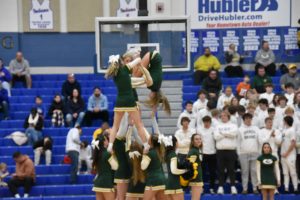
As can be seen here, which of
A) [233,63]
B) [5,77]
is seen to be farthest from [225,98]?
[5,77]

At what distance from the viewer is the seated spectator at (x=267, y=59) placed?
22969 millimetres

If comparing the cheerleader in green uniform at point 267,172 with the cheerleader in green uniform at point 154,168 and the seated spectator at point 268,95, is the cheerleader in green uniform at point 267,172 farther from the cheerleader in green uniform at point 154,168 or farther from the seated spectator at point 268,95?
the cheerleader in green uniform at point 154,168

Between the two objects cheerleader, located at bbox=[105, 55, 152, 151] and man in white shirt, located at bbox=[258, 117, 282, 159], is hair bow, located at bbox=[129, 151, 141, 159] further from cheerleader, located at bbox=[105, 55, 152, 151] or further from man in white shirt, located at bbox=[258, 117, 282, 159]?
man in white shirt, located at bbox=[258, 117, 282, 159]

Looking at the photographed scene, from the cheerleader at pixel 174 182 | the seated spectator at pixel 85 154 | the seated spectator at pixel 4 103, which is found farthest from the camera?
the seated spectator at pixel 4 103

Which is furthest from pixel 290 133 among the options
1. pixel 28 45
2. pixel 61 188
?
pixel 28 45

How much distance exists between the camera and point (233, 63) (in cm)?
2327

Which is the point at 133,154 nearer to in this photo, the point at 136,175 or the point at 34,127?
the point at 136,175

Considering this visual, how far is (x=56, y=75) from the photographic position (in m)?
24.0

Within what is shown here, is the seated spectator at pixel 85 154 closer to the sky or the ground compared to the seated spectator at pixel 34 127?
closer to the ground

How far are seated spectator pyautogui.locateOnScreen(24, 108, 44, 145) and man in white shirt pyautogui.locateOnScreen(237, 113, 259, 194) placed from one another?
187 inches

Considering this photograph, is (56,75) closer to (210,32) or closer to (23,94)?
(23,94)

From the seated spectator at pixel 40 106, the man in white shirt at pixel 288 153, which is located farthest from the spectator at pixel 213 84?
the seated spectator at pixel 40 106

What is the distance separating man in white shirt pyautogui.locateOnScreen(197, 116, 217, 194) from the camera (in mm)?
19078

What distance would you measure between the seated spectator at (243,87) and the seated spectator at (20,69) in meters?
5.46
